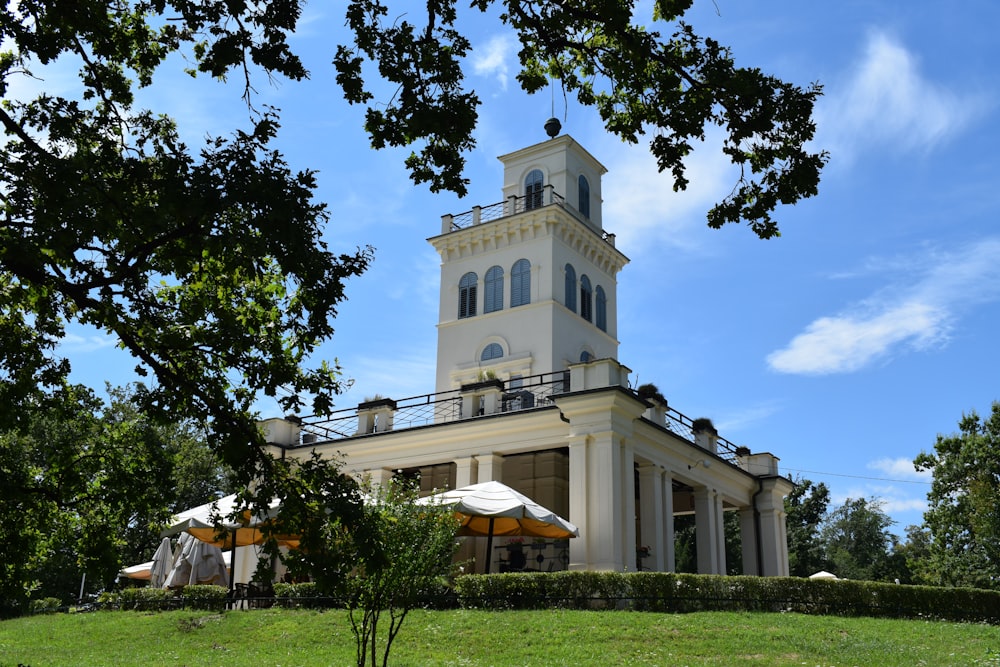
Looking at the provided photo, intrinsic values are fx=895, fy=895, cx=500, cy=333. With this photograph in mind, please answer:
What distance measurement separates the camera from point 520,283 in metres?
32.8

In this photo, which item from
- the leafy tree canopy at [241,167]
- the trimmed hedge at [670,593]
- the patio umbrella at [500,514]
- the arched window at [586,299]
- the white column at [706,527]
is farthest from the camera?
the arched window at [586,299]

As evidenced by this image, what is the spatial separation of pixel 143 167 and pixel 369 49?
7.64ft

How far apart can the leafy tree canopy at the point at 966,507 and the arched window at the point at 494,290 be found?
69.5 feet

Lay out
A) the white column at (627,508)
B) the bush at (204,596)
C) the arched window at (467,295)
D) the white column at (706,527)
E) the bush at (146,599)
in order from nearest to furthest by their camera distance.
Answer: the bush at (204,596), the bush at (146,599), the white column at (627,508), the white column at (706,527), the arched window at (467,295)

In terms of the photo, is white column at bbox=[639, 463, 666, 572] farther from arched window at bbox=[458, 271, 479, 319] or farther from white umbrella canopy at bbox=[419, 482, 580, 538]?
arched window at bbox=[458, 271, 479, 319]

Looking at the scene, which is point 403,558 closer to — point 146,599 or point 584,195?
point 146,599

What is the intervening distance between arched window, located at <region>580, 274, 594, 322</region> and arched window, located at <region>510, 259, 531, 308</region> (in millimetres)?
2521

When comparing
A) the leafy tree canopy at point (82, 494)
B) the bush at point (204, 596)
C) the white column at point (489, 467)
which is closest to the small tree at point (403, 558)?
the leafy tree canopy at point (82, 494)

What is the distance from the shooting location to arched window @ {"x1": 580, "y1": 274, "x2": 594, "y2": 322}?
34.1 m

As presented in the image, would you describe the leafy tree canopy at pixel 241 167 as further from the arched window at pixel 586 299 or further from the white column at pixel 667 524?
the arched window at pixel 586 299

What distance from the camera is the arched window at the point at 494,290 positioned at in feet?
109

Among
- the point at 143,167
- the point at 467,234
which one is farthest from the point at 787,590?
the point at 467,234

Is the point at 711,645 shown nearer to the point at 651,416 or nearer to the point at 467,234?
the point at 651,416

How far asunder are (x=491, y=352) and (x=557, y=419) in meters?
9.45
